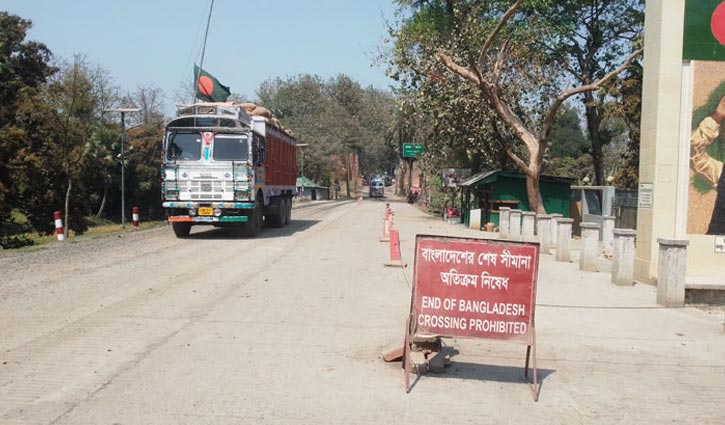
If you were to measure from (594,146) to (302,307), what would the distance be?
87.8 ft

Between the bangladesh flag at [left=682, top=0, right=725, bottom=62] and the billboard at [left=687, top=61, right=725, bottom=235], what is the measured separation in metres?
0.17

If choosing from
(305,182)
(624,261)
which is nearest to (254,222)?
(624,261)

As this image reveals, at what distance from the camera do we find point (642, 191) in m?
11.9

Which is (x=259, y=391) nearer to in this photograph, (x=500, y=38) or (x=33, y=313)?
(x=33, y=313)

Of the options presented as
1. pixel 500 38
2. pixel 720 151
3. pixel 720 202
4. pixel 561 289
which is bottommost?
pixel 561 289

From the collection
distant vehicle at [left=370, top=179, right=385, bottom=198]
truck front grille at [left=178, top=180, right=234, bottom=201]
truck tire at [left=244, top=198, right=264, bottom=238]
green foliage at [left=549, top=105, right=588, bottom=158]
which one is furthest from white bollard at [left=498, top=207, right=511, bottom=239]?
distant vehicle at [left=370, top=179, right=385, bottom=198]

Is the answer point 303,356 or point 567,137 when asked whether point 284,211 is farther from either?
point 567,137

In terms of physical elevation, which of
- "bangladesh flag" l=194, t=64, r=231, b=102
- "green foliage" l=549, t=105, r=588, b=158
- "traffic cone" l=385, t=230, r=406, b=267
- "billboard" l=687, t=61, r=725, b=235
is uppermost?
"green foliage" l=549, t=105, r=588, b=158

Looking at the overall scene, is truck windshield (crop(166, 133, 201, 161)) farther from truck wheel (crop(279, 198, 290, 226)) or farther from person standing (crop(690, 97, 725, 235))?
person standing (crop(690, 97, 725, 235))

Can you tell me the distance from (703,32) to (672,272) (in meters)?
4.63

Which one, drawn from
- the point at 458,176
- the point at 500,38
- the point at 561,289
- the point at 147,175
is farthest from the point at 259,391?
the point at 147,175

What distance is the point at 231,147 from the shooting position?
1828 centimetres

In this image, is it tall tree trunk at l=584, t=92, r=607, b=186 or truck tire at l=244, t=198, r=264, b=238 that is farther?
tall tree trunk at l=584, t=92, r=607, b=186

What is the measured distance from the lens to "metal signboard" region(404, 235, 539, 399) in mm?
5840
